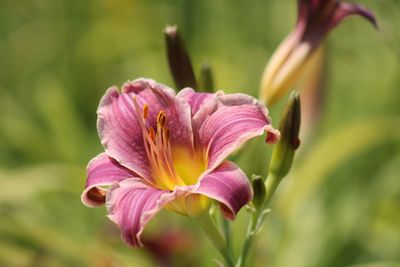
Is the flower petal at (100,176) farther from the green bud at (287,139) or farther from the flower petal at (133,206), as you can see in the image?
the green bud at (287,139)

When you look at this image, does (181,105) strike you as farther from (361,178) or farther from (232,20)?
(232,20)

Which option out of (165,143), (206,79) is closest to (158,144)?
(165,143)

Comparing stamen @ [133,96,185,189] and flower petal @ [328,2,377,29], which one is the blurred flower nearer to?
flower petal @ [328,2,377,29]

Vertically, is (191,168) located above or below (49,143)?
above

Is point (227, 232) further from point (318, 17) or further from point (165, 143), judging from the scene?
point (318, 17)

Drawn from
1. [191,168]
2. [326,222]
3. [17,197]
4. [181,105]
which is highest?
[181,105]

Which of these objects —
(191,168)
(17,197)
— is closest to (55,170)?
(17,197)

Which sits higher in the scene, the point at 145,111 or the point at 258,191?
the point at 145,111
